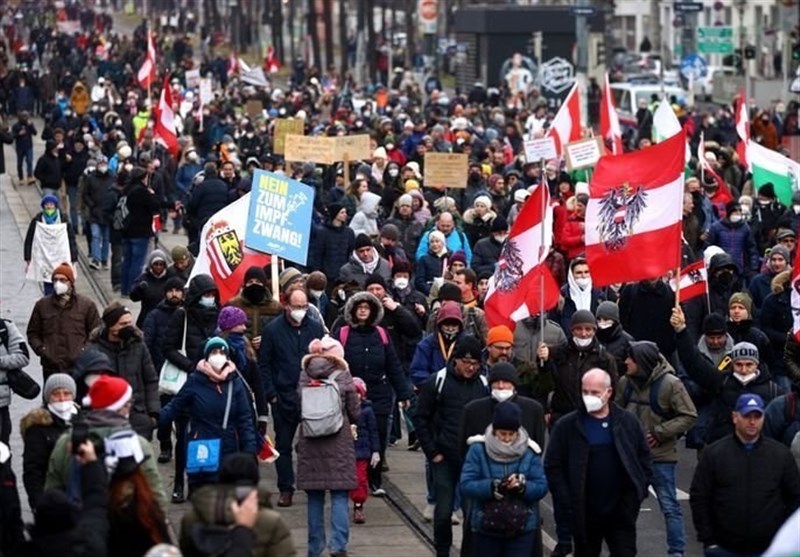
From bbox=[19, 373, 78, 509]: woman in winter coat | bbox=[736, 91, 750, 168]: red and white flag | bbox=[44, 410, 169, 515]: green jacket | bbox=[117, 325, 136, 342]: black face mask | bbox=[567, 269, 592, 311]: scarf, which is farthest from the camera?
bbox=[736, 91, 750, 168]: red and white flag

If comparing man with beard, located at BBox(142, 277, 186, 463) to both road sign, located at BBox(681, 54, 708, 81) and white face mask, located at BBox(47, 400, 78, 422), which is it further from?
road sign, located at BBox(681, 54, 708, 81)

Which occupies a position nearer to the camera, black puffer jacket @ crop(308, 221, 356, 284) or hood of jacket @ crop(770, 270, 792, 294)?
hood of jacket @ crop(770, 270, 792, 294)

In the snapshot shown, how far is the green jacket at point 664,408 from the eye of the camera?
48.1ft

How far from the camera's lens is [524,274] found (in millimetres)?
17328

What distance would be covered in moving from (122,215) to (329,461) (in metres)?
12.0

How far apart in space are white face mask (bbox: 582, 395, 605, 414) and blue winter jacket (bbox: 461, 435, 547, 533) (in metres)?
0.41

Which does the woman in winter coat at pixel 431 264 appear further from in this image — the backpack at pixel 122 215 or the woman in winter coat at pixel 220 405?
the woman in winter coat at pixel 220 405

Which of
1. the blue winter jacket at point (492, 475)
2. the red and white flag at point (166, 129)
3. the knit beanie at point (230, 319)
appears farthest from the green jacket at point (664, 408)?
the red and white flag at point (166, 129)

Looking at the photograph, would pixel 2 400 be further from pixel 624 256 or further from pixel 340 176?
pixel 340 176

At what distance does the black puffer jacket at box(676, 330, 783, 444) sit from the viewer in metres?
15.0

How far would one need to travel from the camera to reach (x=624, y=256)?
17.0 meters

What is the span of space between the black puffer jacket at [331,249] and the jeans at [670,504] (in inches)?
318

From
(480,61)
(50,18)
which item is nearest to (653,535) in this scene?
(480,61)

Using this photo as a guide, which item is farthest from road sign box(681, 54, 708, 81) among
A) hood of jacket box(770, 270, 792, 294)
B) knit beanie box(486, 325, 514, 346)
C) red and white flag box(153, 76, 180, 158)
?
knit beanie box(486, 325, 514, 346)
